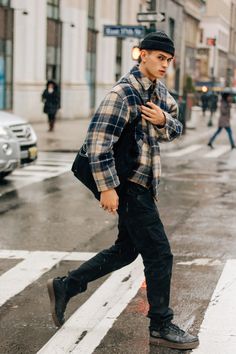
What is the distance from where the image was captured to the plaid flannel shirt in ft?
14.1

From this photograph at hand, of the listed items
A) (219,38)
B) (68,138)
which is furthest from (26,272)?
(219,38)

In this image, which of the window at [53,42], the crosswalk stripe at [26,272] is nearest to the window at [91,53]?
the window at [53,42]

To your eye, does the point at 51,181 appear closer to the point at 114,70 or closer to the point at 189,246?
the point at 189,246

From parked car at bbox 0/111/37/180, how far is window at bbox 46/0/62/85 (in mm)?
19817

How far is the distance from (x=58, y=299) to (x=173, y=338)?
87cm

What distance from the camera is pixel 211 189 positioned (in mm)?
11969

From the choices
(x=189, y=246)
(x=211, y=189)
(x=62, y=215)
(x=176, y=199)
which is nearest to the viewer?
(x=189, y=246)

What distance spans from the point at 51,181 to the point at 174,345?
854cm

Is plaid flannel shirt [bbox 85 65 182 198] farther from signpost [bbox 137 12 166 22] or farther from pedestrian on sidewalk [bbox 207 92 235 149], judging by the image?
pedestrian on sidewalk [bbox 207 92 235 149]

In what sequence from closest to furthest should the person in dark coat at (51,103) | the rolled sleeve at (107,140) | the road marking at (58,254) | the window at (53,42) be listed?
the rolled sleeve at (107,140) → the road marking at (58,254) → the person in dark coat at (51,103) → the window at (53,42)

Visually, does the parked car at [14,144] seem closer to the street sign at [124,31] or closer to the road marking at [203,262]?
the road marking at [203,262]

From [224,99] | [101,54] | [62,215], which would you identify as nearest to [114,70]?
[101,54]

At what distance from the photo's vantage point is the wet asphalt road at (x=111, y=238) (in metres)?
4.84

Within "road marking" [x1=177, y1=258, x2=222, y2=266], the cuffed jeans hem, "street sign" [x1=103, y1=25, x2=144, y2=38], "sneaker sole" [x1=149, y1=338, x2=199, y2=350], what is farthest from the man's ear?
"street sign" [x1=103, y1=25, x2=144, y2=38]
